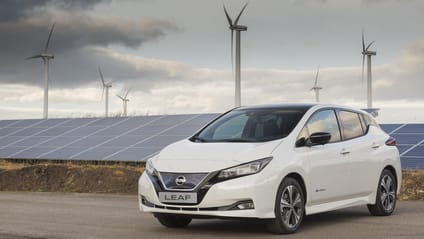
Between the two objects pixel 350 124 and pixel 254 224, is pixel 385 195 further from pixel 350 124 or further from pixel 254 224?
pixel 254 224

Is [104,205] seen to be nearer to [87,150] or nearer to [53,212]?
[53,212]

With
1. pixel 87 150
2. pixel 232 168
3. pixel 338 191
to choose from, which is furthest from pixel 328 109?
pixel 87 150

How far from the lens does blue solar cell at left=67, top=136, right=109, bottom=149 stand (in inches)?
1053

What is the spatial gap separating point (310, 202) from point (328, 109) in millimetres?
1710

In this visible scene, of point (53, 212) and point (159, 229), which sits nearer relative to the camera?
point (159, 229)

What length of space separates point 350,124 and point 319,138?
1603 millimetres

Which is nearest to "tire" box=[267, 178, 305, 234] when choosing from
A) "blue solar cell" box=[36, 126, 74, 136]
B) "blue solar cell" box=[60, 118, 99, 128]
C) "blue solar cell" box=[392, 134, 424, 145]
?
"blue solar cell" box=[392, 134, 424, 145]

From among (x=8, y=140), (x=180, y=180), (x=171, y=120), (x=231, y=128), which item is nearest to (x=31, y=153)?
(x=8, y=140)

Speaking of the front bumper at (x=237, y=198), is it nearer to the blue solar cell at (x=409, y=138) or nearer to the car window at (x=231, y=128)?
the car window at (x=231, y=128)

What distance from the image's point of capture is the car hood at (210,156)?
8.95m

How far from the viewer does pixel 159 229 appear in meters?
9.85

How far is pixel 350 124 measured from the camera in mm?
11266

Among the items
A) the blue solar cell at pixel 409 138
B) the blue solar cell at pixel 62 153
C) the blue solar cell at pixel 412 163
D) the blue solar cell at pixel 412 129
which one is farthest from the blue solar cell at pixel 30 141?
the blue solar cell at pixel 412 163

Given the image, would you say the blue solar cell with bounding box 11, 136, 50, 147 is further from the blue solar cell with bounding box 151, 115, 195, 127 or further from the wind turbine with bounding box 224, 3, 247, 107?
the wind turbine with bounding box 224, 3, 247, 107
